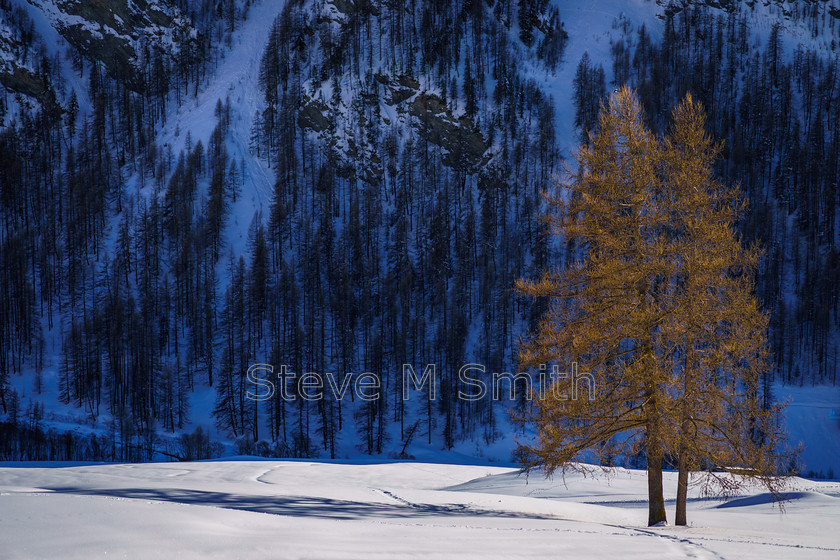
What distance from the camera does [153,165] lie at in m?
98.9

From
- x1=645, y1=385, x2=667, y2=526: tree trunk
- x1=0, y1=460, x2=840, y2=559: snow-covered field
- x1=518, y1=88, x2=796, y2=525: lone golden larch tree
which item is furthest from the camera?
x1=645, y1=385, x2=667, y2=526: tree trunk

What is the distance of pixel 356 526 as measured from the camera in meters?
6.58

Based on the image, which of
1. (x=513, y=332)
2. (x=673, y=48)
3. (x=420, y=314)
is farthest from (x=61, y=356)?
(x=673, y=48)

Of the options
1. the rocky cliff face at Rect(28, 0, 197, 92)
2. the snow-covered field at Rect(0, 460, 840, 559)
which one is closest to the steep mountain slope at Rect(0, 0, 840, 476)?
the rocky cliff face at Rect(28, 0, 197, 92)

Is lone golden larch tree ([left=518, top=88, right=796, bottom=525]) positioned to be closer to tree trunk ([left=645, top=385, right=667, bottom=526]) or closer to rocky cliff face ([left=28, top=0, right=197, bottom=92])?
tree trunk ([left=645, top=385, right=667, bottom=526])

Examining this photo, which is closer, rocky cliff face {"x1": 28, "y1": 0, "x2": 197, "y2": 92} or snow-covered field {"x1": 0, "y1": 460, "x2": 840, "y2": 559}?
snow-covered field {"x1": 0, "y1": 460, "x2": 840, "y2": 559}

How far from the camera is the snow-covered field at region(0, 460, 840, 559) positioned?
4629 millimetres

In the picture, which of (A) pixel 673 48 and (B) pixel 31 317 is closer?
(B) pixel 31 317

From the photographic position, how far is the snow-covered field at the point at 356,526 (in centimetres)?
463

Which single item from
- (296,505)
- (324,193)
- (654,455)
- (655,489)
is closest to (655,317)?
(654,455)

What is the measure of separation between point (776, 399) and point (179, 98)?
10514 centimetres

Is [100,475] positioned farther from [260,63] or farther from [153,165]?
[260,63]

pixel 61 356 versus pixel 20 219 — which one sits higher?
pixel 20 219

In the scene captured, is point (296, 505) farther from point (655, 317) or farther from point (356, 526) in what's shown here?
point (655, 317)
